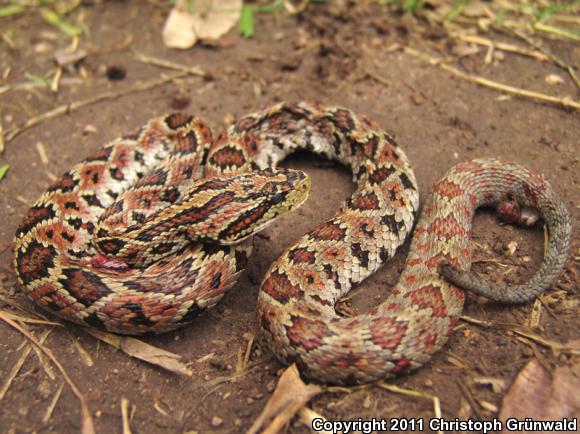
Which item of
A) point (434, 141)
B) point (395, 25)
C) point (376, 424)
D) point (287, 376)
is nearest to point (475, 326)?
point (376, 424)

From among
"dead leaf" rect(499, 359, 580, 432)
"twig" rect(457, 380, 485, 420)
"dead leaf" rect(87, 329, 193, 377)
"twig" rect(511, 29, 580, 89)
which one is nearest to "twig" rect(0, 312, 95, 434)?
"dead leaf" rect(87, 329, 193, 377)

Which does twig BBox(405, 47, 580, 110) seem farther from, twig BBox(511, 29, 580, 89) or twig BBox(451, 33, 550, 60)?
twig BBox(451, 33, 550, 60)

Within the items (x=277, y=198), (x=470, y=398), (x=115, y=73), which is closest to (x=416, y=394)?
(x=470, y=398)

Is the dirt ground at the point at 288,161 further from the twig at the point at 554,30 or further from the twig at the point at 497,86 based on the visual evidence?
the twig at the point at 554,30

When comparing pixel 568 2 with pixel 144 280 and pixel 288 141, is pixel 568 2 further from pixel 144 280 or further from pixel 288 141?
pixel 144 280

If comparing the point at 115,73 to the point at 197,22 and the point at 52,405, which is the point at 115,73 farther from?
the point at 52,405

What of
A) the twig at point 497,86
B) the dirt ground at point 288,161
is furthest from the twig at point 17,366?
the twig at point 497,86
